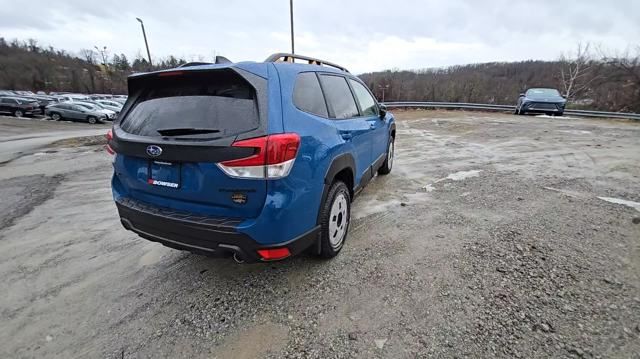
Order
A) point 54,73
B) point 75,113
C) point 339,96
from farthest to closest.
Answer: point 54,73 < point 75,113 < point 339,96

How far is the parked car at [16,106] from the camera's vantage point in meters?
23.9

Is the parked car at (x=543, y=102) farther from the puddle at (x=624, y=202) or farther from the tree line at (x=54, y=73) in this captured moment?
the tree line at (x=54, y=73)

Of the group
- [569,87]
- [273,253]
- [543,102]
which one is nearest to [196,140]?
[273,253]

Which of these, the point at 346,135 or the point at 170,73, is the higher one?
the point at 170,73

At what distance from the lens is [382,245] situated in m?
3.19

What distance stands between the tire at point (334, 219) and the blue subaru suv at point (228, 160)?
0.8 inches

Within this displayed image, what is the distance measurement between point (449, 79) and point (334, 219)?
39.1 m

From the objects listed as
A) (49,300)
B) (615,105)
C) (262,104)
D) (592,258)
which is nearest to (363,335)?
(262,104)

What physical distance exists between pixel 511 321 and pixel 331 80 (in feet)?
8.47

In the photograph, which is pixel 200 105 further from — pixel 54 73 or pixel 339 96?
pixel 54 73

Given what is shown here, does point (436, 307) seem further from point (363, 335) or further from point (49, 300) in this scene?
Answer: point (49, 300)

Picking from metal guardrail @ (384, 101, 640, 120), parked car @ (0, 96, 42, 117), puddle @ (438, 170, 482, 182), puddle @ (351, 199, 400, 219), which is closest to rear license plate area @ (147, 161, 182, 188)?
puddle @ (351, 199, 400, 219)

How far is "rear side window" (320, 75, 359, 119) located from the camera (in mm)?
3062

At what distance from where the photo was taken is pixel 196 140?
6.89ft
